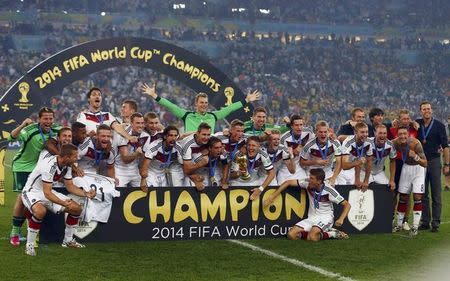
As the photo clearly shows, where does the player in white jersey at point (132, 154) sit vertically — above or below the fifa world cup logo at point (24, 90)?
below

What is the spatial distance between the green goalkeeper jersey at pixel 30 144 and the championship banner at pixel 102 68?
6.64 ft

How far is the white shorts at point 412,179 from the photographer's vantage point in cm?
1009

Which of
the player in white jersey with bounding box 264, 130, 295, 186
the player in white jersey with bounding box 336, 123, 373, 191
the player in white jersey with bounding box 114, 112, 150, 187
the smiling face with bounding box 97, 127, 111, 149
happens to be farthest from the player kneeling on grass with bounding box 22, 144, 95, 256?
the player in white jersey with bounding box 336, 123, 373, 191

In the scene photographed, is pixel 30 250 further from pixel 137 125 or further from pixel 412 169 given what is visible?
pixel 412 169

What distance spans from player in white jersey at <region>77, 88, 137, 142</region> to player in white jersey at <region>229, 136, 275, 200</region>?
1.31 metres

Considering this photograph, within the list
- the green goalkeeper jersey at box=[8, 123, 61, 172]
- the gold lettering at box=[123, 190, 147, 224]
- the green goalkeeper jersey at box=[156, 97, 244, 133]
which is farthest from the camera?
the green goalkeeper jersey at box=[156, 97, 244, 133]

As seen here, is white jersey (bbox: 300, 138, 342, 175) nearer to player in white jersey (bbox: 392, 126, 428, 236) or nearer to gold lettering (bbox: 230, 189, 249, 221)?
player in white jersey (bbox: 392, 126, 428, 236)

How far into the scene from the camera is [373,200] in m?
10.3

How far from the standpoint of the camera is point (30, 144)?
30.5 ft

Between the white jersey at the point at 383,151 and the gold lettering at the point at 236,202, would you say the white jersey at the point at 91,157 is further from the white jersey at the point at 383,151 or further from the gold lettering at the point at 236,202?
the white jersey at the point at 383,151

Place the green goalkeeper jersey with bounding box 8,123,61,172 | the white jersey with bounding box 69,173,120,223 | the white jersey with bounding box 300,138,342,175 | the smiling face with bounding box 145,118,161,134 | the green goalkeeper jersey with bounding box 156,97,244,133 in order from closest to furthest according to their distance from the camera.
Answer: the white jersey with bounding box 69,173,120,223
the green goalkeeper jersey with bounding box 8,123,61,172
the smiling face with bounding box 145,118,161,134
the white jersey with bounding box 300,138,342,175
the green goalkeeper jersey with bounding box 156,97,244,133

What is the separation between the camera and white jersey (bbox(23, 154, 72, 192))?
324 inches

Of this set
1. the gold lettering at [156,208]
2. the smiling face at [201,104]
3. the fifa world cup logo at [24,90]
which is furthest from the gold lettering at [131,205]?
→ the fifa world cup logo at [24,90]

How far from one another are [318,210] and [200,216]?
1.43 meters
